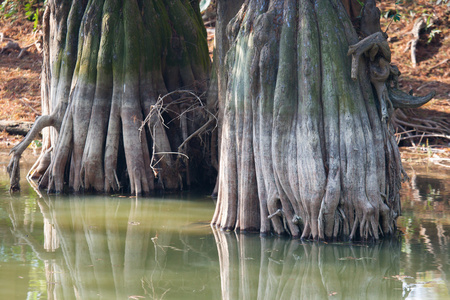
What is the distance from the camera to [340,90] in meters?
7.54

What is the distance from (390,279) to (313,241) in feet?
4.81

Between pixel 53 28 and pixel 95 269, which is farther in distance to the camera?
pixel 53 28

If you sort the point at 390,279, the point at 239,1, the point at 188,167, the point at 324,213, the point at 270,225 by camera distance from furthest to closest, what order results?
the point at 188,167
the point at 239,1
the point at 270,225
the point at 324,213
the point at 390,279

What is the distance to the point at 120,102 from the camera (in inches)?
432

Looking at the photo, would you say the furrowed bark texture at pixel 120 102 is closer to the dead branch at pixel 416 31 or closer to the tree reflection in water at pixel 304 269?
the tree reflection in water at pixel 304 269

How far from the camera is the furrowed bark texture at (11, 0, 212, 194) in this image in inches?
431

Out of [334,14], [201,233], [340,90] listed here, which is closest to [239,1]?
[334,14]

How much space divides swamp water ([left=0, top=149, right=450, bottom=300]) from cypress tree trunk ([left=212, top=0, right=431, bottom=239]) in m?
0.36

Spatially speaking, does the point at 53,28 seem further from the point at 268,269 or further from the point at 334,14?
the point at 268,269

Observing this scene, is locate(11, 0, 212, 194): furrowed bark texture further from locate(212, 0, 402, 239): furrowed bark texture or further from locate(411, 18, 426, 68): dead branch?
locate(411, 18, 426, 68): dead branch

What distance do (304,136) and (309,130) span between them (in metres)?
0.09

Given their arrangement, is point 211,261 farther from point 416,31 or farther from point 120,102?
point 416,31

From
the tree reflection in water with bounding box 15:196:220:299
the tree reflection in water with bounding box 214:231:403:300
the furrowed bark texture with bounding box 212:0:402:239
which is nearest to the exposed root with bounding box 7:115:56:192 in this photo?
the tree reflection in water with bounding box 15:196:220:299

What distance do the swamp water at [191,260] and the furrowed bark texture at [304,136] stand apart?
0.35m
